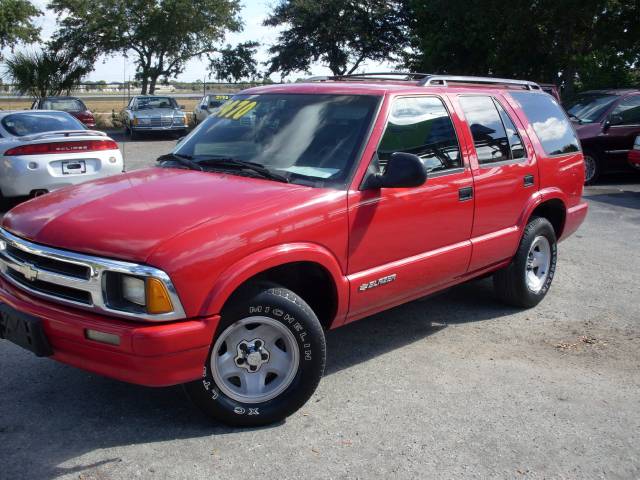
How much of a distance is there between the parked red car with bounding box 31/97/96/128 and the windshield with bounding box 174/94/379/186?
20473 mm

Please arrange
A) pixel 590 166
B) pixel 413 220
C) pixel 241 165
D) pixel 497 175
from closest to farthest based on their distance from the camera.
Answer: pixel 241 165 → pixel 413 220 → pixel 497 175 → pixel 590 166

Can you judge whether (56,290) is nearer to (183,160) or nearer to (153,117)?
(183,160)

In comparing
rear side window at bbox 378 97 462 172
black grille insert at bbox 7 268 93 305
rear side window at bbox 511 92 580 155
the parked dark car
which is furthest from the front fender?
the parked dark car

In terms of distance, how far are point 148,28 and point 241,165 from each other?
106ft

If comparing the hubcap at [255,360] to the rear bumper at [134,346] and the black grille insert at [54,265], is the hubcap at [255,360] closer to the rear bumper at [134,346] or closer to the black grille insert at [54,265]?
the rear bumper at [134,346]

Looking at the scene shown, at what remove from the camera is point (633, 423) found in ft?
12.6

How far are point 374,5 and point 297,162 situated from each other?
31332 mm

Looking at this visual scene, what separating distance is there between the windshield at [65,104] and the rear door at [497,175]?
70.4 ft

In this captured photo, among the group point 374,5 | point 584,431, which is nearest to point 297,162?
point 584,431

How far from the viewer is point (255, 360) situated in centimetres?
373

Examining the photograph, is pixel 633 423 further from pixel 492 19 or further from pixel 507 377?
pixel 492 19

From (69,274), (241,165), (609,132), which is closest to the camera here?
(69,274)

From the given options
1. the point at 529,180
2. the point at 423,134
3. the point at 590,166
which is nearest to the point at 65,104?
the point at 590,166

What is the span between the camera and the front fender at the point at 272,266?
11.1 ft
